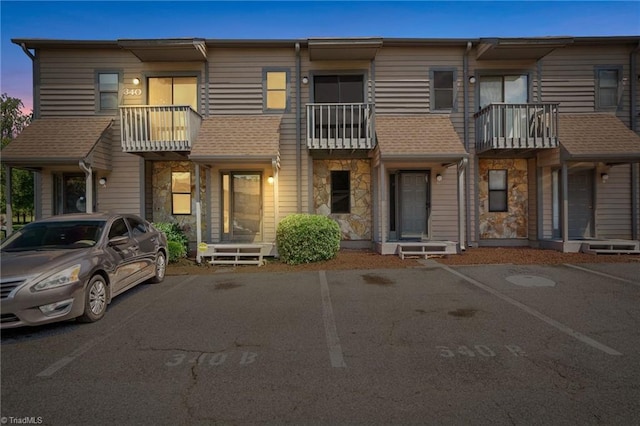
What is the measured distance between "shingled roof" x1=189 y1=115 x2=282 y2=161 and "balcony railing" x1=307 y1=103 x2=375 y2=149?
1130 mm

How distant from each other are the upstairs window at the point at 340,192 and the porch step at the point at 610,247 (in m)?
7.06

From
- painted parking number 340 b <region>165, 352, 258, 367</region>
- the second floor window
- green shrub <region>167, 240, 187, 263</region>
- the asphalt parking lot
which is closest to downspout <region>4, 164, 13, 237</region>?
green shrub <region>167, 240, 187, 263</region>

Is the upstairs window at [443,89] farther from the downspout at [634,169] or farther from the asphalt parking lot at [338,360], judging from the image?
the asphalt parking lot at [338,360]

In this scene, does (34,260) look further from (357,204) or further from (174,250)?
(357,204)

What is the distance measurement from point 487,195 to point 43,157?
1354cm

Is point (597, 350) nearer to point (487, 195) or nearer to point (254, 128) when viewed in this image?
point (487, 195)

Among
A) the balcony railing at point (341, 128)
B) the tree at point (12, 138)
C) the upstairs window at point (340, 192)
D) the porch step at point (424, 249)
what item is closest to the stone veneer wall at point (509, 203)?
the porch step at point (424, 249)

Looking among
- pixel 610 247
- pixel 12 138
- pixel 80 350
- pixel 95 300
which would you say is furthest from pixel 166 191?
pixel 12 138

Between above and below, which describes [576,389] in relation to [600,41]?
below

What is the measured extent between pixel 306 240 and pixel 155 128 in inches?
219

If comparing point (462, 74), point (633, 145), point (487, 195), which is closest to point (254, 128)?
point (462, 74)

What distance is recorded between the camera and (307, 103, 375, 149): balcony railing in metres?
11.0

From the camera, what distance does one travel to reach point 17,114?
28203mm

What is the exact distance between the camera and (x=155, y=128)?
10.7 metres
